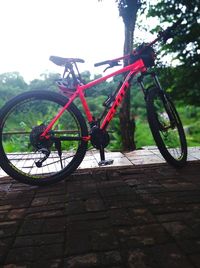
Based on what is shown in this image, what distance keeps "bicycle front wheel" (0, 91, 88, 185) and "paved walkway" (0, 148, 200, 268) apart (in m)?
0.15

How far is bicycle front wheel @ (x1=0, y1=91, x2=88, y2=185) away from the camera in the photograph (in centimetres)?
328

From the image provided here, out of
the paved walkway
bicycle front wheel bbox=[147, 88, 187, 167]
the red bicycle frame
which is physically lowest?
the paved walkway

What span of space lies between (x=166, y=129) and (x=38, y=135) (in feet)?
4.81

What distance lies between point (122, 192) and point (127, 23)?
3407 mm

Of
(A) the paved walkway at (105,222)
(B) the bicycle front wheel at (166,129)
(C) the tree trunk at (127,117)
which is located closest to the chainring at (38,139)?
(A) the paved walkway at (105,222)

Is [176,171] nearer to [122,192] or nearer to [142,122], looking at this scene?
[122,192]

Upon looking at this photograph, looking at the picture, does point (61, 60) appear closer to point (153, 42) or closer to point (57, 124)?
point (57, 124)

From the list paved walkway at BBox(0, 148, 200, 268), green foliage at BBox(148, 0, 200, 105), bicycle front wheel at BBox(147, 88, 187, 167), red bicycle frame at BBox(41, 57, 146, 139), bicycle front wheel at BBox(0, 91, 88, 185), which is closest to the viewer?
paved walkway at BBox(0, 148, 200, 268)

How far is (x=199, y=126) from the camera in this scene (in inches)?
526

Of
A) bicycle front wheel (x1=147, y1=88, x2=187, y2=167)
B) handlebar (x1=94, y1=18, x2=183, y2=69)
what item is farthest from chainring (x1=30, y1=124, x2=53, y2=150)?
bicycle front wheel (x1=147, y1=88, x2=187, y2=167)

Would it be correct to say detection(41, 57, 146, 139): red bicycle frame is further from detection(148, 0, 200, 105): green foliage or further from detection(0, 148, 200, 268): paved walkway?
detection(148, 0, 200, 105): green foliage

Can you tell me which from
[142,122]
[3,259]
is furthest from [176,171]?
[142,122]

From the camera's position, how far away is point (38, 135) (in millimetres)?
3338

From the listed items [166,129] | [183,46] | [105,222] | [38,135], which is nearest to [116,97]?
[166,129]
